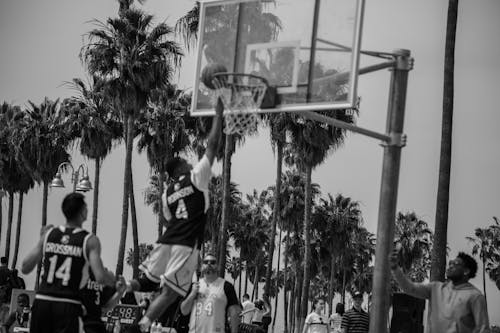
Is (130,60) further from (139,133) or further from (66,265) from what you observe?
(66,265)

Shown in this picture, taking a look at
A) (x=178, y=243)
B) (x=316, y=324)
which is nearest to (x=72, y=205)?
(x=178, y=243)

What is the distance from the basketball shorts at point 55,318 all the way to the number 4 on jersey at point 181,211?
1753 millimetres

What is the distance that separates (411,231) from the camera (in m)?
93.7

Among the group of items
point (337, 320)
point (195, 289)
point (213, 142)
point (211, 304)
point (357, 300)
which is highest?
point (213, 142)

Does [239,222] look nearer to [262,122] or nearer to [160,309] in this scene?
[262,122]

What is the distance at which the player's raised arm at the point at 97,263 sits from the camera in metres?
9.36

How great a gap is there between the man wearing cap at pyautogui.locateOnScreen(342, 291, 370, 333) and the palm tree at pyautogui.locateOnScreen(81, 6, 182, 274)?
24.5 metres

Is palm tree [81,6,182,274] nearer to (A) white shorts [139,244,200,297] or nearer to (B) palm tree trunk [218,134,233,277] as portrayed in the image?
(B) palm tree trunk [218,134,233,277]

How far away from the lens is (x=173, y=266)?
10570 mm

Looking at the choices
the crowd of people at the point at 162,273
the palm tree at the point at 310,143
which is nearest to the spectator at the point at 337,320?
the crowd of people at the point at 162,273

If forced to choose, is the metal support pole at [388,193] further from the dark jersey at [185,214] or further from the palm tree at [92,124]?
the palm tree at [92,124]

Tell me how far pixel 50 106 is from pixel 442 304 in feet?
160

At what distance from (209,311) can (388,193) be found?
343 cm

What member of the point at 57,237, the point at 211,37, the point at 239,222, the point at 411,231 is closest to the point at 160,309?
the point at 57,237
